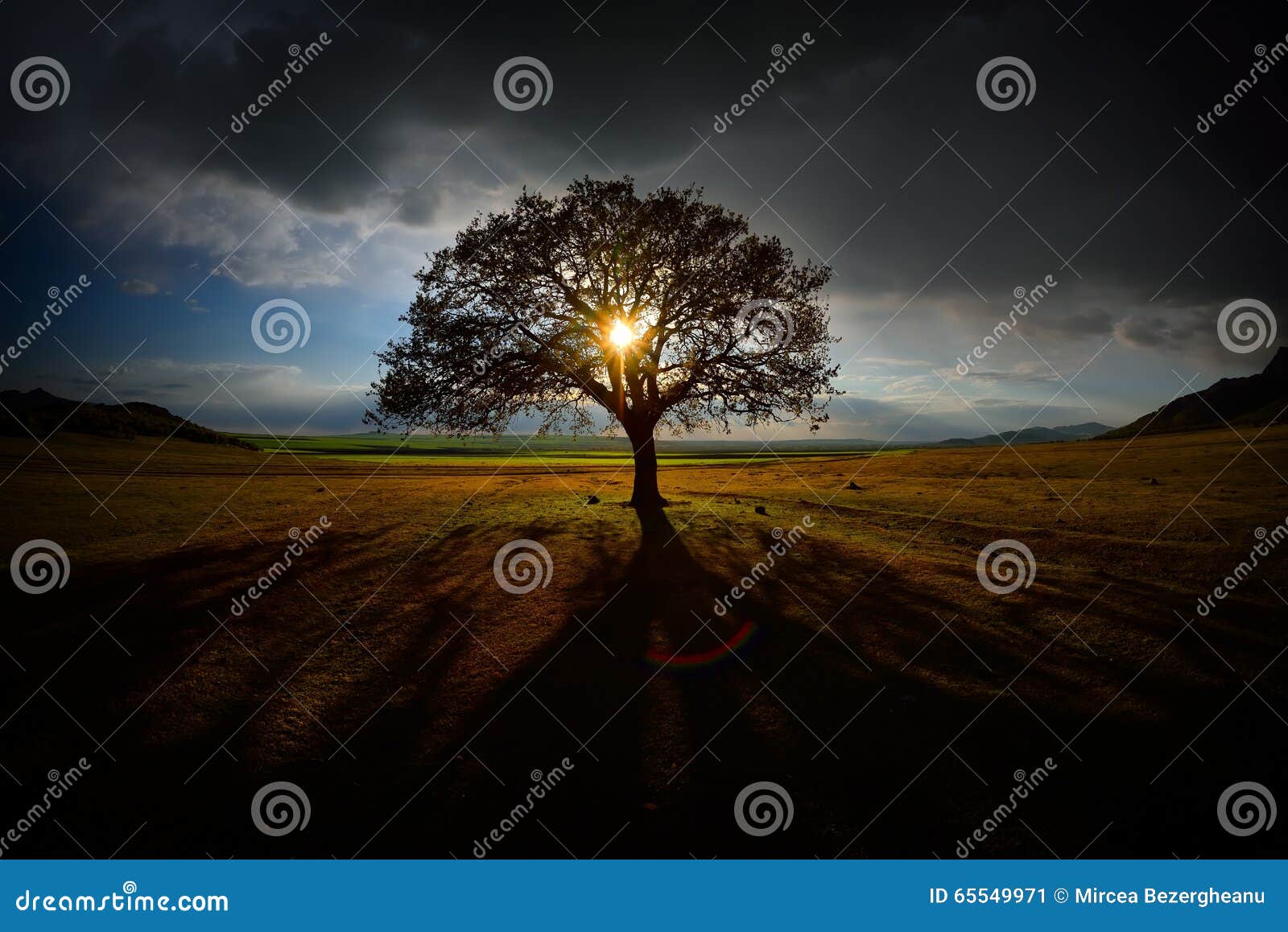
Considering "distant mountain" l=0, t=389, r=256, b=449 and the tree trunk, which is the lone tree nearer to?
the tree trunk

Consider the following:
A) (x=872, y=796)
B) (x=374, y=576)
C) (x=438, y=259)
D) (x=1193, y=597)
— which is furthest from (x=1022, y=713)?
(x=438, y=259)

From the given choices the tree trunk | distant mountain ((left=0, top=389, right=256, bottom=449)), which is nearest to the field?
the tree trunk

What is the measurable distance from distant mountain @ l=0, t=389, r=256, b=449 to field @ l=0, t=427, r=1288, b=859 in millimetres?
68459

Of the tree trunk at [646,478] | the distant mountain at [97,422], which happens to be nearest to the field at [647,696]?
the tree trunk at [646,478]

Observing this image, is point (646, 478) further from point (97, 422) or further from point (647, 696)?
point (97, 422)

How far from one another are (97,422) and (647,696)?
94.5 m

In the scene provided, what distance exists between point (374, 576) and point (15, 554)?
9.53 m

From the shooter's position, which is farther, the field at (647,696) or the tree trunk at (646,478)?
the tree trunk at (646,478)

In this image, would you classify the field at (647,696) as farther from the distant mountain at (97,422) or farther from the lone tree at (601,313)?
the distant mountain at (97,422)

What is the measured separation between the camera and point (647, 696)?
791 cm

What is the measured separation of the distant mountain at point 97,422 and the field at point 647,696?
68459mm

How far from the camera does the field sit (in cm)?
535

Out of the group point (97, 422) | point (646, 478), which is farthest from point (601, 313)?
point (97, 422)

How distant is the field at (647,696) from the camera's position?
211 inches
